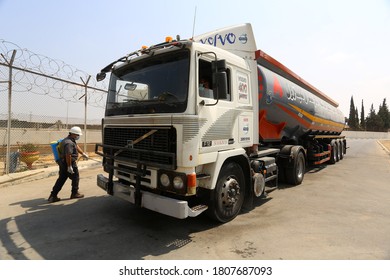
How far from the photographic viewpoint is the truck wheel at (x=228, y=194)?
400 centimetres

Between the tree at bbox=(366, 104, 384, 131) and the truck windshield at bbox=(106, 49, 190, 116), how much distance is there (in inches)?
3627

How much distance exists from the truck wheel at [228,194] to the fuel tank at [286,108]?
1632 millimetres

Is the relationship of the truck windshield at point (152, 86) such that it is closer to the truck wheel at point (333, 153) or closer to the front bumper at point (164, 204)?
the front bumper at point (164, 204)

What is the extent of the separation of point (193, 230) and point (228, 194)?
2.68ft

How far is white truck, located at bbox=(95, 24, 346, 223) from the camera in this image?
3.50m

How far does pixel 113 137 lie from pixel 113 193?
966mm

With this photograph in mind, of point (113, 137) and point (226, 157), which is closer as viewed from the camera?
point (226, 157)

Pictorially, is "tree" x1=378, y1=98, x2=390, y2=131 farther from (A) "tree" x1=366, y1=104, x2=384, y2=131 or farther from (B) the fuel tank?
(B) the fuel tank

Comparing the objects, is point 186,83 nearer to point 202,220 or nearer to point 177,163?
point 177,163

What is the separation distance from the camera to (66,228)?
3.98 metres

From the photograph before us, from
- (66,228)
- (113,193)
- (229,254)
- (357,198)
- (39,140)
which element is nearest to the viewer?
(229,254)

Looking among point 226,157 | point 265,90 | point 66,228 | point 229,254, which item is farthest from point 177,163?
point 265,90

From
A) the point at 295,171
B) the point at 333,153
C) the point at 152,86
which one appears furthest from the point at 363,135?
the point at 152,86

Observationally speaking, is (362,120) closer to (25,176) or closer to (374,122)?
(374,122)
